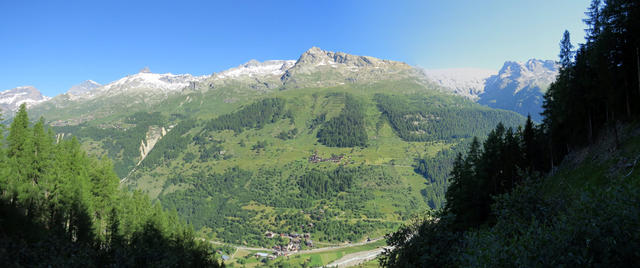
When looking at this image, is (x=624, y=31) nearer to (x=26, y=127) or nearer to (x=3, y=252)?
(x=3, y=252)

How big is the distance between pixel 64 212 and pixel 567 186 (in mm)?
58929

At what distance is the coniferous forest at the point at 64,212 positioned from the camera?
24525 millimetres

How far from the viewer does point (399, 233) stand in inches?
866

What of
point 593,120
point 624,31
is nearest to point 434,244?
point 624,31

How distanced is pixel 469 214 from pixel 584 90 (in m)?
26.5

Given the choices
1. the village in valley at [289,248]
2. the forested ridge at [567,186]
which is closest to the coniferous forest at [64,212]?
the forested ridge at [567,186]

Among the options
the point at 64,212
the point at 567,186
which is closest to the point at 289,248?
the point at 64,212

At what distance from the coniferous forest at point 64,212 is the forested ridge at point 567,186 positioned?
23.2 meters

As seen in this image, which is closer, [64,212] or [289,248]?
[64,212]

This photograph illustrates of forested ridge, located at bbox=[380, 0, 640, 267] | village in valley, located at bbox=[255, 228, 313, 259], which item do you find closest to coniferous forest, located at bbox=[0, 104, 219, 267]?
forested ridge, located at bbox=[380, 0, 640, 267]

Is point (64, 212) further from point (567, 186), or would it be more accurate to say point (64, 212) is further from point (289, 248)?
point (289, 248)

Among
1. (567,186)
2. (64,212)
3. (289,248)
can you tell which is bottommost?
(289,248)

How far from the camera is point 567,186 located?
34.0m

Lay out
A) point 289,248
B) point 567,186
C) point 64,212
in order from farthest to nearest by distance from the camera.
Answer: point 289,248 → point 64,212 → point 567,186
